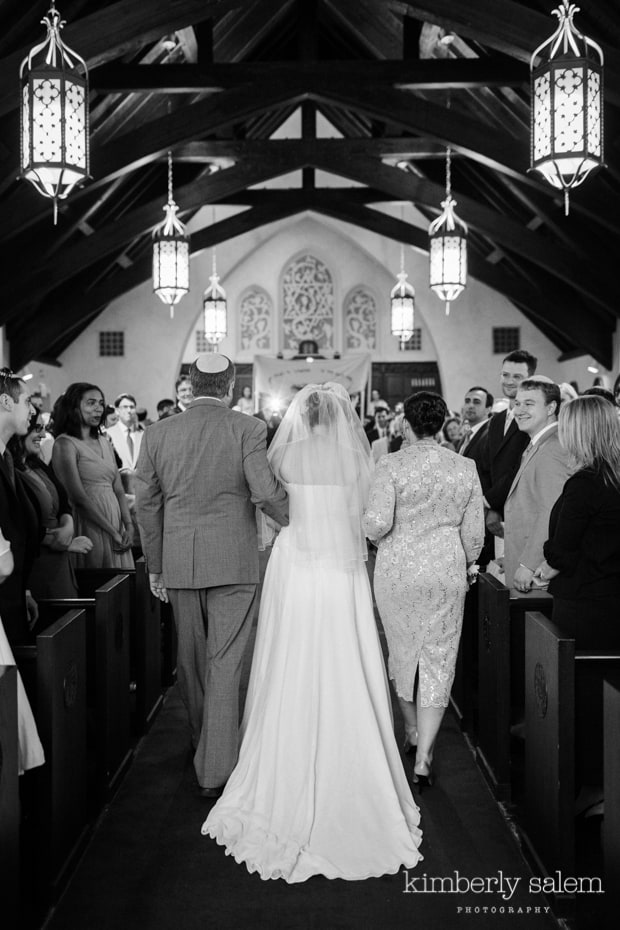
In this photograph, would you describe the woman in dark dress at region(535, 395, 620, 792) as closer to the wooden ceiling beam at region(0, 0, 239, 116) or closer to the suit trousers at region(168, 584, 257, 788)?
the suit trousers at region(168, 584, 257, 788)

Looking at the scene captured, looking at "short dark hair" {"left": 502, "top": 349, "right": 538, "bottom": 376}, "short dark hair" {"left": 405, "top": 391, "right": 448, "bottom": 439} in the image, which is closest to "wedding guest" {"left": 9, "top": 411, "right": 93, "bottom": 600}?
"short dark hair" {"left": 405, "top": 391, "right": 448, "bottom": 439}

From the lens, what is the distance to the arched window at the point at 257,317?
59.3 feet

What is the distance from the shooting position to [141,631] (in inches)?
159

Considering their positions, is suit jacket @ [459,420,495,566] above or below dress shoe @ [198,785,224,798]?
above

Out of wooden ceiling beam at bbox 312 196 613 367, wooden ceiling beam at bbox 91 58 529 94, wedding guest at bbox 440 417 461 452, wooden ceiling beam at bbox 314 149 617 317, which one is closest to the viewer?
wooden ceiling beam at bbox 91 58 529 94

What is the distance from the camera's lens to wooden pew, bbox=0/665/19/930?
207 cm

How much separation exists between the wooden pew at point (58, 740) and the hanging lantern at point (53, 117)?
3.28 m

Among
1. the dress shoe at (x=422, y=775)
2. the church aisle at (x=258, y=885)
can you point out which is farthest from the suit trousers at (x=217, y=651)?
the dress shoe at (x=422, y=775)

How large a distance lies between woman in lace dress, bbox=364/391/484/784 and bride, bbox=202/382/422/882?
0.41 ft

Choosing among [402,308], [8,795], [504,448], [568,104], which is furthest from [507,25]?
[402,308]

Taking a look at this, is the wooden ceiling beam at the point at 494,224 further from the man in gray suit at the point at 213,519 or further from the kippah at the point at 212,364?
the man in gray suit at the point at 213,519

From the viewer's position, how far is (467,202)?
37.1 ft

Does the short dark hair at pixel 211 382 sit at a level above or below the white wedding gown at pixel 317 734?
above

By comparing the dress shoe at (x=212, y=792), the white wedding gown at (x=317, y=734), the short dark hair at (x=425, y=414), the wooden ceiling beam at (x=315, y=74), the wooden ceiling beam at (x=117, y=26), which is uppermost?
the wooden ceiling beam at (x=315, y=74)
